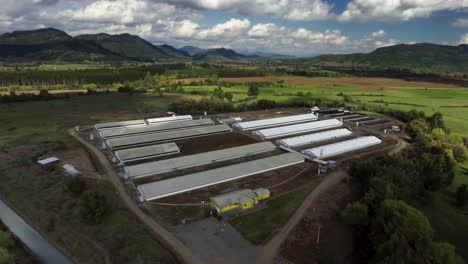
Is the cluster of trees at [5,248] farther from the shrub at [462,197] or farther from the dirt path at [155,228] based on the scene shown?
the shrub at [462,197]

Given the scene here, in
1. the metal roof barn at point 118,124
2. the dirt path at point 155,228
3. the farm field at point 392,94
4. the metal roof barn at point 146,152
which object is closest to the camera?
the dirt path at point 155,228

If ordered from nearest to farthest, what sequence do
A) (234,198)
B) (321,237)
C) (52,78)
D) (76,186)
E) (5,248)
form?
1. (5,248)
2. (321,237)
3. (234,198)
4. (76,186)
5. (52,78)

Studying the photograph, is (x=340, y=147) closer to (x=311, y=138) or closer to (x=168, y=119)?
(x=311, y=138)

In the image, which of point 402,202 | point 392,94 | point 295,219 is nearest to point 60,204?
point 295,219

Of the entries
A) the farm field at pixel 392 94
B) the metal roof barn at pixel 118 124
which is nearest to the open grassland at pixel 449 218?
the farm field at pixel 392 94

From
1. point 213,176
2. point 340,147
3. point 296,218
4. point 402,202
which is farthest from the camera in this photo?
point 340,147

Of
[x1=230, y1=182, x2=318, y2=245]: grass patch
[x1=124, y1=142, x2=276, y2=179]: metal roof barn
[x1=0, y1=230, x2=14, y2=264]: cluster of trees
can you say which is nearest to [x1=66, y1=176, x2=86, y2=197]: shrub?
[x1=124, y1=142, x2=276, y2=179]: metal roof barn

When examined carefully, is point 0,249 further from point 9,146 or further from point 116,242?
point 9,146
